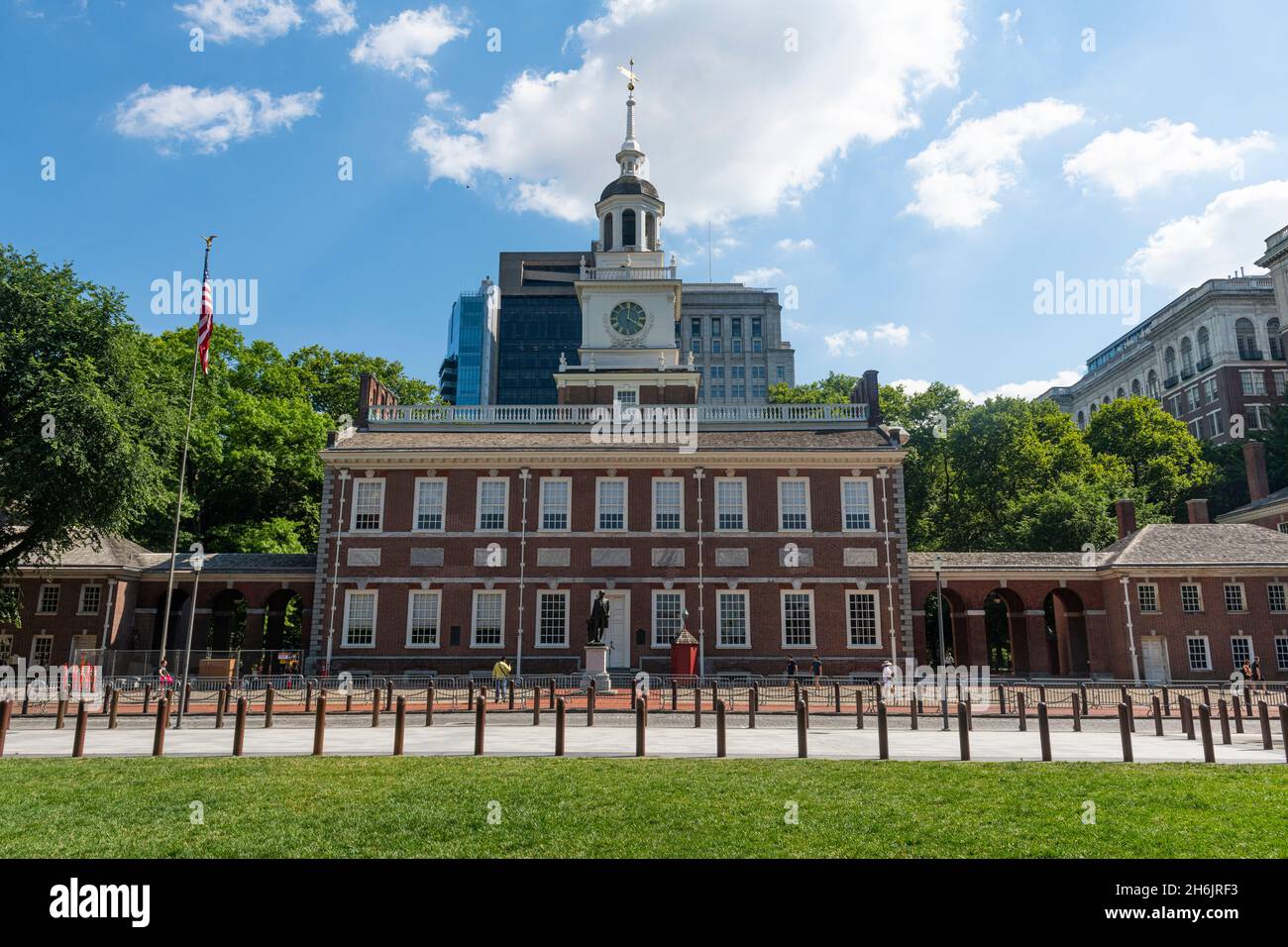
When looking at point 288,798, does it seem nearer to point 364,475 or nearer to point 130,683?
point 130,683

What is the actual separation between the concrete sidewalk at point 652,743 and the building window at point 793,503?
17.4 metres

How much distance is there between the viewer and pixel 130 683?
29.0m

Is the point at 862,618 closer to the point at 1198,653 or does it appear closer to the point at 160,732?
the point at 1198,653

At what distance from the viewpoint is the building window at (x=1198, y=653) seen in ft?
120

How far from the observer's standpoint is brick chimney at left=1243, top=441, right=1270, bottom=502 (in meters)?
51.5

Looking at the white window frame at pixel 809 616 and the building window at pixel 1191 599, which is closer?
the white window frame at pixel 809 616

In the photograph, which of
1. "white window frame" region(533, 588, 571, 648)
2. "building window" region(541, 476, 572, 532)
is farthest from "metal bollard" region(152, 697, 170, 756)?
"building window" region(541, 476, 572, 532)

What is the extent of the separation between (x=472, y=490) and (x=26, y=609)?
65.3 ft

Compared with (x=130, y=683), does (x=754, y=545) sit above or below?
above

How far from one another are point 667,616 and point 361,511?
45.8 ft

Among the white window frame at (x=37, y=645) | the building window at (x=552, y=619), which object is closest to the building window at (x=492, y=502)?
the building window at (x=552, y=619)

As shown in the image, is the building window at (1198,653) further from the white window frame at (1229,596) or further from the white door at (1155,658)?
the white window frame at (1229,596)
